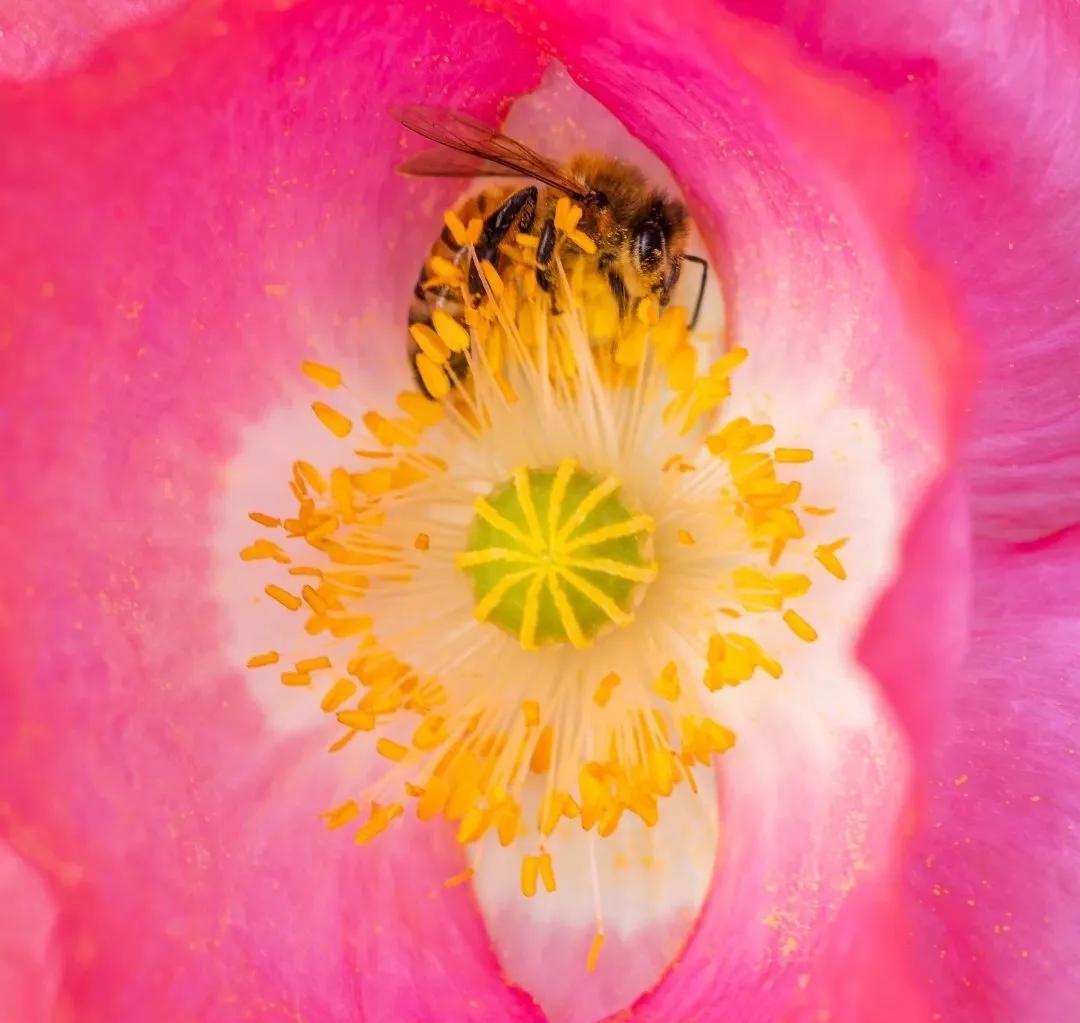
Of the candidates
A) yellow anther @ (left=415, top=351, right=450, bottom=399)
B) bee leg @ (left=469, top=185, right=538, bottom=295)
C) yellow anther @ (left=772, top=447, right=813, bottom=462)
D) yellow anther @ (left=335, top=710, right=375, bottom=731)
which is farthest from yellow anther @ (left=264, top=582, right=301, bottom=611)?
yellow anther @ (left=772, top=447, right=813, bottom=462)

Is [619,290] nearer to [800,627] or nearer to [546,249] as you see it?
[546,249]

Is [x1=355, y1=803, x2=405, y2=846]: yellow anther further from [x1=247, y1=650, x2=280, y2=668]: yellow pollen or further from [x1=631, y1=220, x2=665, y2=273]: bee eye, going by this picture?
[x1=631, y1=220, x2=665, y2=273]: bee eye

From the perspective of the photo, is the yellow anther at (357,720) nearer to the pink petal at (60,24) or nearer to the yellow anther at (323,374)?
the yellow anther at (323,374)

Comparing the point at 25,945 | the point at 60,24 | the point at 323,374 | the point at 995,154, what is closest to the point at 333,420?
the point at 323,374

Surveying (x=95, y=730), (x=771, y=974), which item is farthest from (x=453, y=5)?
(x=771, y=974)

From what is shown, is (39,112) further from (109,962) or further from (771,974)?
(771,974)

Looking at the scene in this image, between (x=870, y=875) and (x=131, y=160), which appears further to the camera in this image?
(x=131, y=160)
